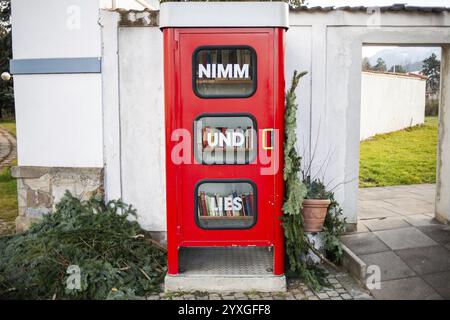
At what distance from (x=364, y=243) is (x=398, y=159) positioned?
7621 millimetres

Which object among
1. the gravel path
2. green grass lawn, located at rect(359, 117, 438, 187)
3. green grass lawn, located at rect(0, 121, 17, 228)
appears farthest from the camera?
the gravel path

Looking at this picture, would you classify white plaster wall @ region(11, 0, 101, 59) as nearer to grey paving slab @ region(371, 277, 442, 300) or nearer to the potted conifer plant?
the potted conifer plant

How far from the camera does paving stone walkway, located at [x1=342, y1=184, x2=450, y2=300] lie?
4855 millimetres

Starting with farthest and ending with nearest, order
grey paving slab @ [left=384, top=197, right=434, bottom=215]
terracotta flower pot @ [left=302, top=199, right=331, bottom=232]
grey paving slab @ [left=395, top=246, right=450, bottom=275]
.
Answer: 1. grey paving slab @ [left=384, top=197, right=434, bottom=215]
2. terracotta flower pot @ [left=302, top=199, right=331, bottom=232]
3. grey paving slab @ [left=395, top=246, right=450, bottom=275]

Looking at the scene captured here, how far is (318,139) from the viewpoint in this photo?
6.23 metres

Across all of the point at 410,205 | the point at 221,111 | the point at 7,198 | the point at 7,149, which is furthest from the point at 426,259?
the point at 7,149

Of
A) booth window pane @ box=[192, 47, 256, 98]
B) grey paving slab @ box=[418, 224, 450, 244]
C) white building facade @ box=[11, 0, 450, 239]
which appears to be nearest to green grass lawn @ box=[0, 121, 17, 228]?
white building facade @ box=[11, 0, 450, 239]

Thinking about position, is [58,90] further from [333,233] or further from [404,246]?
[404,246]

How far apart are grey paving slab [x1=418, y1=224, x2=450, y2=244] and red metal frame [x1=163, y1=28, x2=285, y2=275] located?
248 cm

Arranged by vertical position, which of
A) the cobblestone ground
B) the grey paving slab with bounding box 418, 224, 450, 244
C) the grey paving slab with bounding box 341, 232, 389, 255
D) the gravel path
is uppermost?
the gravel path

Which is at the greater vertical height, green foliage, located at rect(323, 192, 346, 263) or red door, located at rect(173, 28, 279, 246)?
red door, located at rect(173, 28, 279, 246)

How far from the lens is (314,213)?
544 cm

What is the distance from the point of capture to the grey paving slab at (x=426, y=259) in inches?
206

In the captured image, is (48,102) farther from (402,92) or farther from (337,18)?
(402,92)
